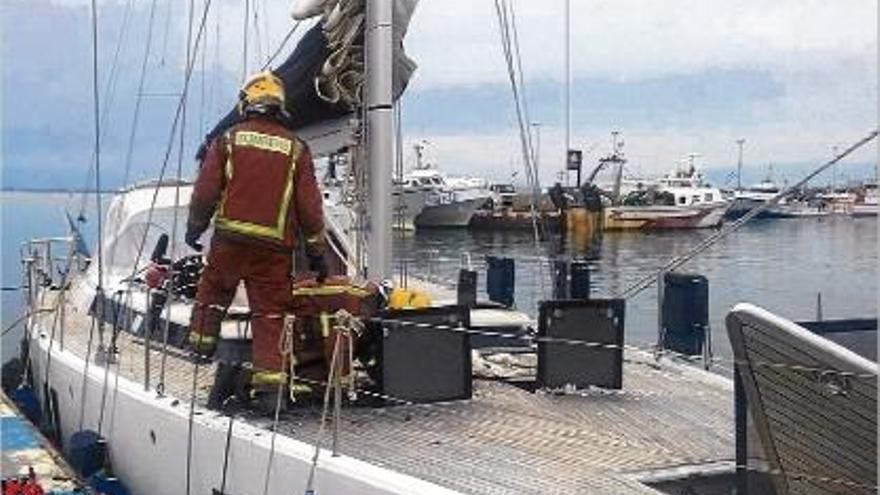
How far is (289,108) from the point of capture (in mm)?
9227

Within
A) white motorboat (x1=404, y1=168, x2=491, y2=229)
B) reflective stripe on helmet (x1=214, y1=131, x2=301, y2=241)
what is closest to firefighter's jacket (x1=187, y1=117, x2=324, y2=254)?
reflective stripe on helmet (x1=214, y1=131, x2=301, y2=241)

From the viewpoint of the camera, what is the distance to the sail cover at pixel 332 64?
8.52 m

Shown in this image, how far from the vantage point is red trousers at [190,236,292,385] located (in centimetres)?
689

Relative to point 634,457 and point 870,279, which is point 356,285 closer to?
point 634,457

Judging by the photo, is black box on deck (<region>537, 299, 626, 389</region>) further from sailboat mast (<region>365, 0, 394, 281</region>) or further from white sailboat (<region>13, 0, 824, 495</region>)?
sailboat mast (<region>365, 0, 394, 281</region>)

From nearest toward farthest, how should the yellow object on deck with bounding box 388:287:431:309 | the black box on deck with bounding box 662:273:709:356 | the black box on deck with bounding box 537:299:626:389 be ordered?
1. the black box on deck with bounding box 537:299:626:389
2. the yellow object on deck with bounding box 388:287:431:309
3. the black box on deck with bounding box 662:273:709:356

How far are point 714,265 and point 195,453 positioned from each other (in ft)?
118

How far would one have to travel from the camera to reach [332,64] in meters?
8.77

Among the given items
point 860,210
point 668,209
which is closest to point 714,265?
point 668,209

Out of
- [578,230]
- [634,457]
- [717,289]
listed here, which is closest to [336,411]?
[634,457]

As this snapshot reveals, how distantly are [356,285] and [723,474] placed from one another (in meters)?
2.74

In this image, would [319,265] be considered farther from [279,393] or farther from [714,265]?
[714,265]

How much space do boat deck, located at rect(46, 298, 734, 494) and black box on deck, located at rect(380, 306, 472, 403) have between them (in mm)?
138

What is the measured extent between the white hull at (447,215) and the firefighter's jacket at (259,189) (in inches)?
2477
